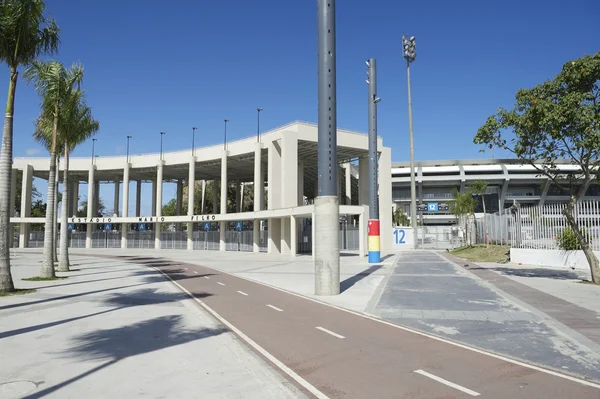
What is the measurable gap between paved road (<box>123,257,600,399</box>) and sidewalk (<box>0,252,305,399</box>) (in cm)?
68

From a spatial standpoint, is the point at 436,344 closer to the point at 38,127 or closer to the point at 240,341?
the point at 240,341

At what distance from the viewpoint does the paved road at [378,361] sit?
5.68 m

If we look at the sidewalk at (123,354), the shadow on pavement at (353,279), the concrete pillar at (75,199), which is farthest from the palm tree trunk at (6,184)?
the concrete pillar at (75,199)

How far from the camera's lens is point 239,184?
212ft

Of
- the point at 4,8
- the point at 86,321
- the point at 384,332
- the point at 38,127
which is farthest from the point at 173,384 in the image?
the point at 38,127

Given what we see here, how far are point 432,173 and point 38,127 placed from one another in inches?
3311

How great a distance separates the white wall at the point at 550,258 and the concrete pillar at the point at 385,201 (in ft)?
70.6

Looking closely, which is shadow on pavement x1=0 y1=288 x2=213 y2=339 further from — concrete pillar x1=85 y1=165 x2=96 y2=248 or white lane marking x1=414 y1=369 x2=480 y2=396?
concrete pillar x1=85 y1=165 x2=96 y2=248

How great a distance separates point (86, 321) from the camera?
1035 centimetres

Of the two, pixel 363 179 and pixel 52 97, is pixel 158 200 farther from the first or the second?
pixel 52 97

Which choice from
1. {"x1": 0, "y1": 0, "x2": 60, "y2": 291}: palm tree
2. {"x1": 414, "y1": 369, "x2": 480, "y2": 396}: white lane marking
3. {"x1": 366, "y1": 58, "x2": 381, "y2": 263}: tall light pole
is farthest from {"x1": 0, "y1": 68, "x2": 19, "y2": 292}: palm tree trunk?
{"x1": 366, "y1": 58, "x2": 381, "y2": 263}: tall light pole

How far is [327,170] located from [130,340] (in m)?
8.44

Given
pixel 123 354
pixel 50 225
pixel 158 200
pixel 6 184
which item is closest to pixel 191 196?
pixel 158 200

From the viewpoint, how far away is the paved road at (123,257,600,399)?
5684 mm
